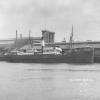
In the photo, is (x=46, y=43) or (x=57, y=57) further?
(x=46, y=43)

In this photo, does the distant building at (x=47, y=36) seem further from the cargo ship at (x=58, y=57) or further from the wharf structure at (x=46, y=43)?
the cargo ship at (x=58, y=57)

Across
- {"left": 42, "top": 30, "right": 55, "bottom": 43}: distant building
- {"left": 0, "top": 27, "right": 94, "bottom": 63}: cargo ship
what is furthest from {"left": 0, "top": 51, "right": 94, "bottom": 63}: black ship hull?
{"left": 42, "top": 30, "right": 55, "bottom": 43}: distant building

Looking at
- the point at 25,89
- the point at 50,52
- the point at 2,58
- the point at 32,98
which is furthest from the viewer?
the point at 2,58

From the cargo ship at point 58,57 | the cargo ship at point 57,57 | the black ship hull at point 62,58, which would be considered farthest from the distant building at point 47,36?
the black ship hull at point 62,58

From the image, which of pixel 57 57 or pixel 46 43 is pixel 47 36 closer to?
pixel 46 43

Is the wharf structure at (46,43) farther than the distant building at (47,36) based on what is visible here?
No

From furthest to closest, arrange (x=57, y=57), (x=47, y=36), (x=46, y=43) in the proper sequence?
(x=47, y=36)
(x=46, y=43)
(x=57, y=57)

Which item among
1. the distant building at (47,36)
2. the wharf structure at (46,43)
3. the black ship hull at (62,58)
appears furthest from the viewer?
the distant building at (47,36)

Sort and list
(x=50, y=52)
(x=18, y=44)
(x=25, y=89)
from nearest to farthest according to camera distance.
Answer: (x=25, y=89) → (x=50, y=52) → (x=18, y=44)

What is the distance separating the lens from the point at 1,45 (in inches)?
4508

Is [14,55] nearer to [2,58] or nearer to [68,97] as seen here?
[2,58]

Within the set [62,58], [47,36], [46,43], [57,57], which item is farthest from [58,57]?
[47,36]

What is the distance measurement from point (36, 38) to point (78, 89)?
88.0m

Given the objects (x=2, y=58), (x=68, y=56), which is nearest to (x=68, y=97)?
(x=68, y=56)
